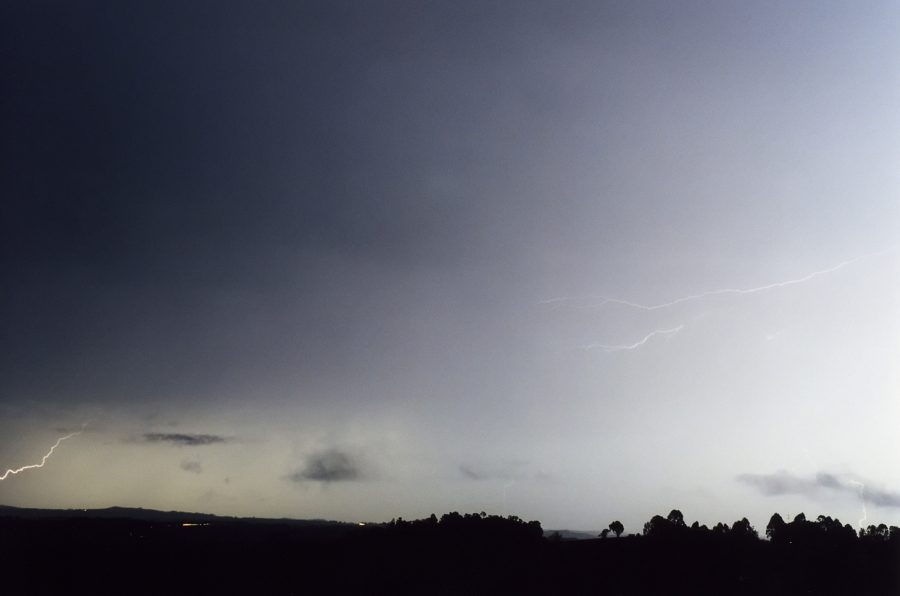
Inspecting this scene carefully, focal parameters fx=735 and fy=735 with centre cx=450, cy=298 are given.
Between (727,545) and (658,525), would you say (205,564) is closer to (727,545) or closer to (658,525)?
(727,545)

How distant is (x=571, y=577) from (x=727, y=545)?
23272 mm

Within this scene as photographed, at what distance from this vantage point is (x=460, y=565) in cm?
8625

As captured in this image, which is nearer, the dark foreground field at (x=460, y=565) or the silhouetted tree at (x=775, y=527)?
the dark foreground field at (x=460, y=565)

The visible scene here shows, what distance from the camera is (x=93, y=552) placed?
91375 mm

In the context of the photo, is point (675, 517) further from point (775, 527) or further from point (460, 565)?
point (460, 565)

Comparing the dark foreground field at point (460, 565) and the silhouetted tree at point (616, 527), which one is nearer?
the dark foreground field at point (460, 565)

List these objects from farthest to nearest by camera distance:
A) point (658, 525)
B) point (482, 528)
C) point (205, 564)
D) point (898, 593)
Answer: point (658, 525), point (482, 528), point (205, 564), point (898, 593)

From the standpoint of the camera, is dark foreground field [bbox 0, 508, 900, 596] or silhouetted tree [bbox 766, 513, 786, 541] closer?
dark foreground field [bbox 0, 508, 900, 596]

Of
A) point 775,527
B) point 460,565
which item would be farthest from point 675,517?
point 460,565

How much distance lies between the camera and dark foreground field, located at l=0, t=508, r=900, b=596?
78688mm

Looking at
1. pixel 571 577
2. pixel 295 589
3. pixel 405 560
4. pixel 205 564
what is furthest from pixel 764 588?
pixel 205 564

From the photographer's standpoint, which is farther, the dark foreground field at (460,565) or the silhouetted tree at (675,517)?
the silhouetted tree at (675,517)

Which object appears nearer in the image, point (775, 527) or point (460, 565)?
point (460, 565)

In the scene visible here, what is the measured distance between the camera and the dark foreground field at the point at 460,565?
258ft
